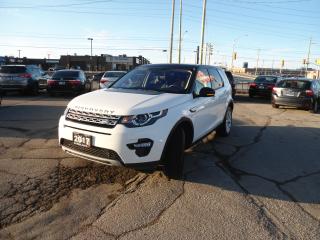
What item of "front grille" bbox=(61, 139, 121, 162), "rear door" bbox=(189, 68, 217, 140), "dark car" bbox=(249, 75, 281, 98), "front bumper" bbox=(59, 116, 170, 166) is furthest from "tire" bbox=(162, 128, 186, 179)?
"dark car" bbox=(249, 75, 281, 98)

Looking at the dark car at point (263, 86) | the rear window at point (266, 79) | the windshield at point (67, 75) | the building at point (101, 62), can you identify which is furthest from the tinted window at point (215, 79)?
the building at point (101, 62)

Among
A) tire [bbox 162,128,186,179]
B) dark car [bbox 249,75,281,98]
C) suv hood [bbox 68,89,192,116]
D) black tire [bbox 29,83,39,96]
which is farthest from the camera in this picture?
dark car [bbox 249,75,281,98]

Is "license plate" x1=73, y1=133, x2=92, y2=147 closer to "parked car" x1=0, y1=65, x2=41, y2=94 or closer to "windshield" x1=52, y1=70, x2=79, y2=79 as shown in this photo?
"windshield" x1=52, y1=70, x2=79, y2=79

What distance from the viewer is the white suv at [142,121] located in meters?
4.35

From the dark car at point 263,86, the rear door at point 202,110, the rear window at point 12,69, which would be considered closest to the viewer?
the rear door at point 202,110

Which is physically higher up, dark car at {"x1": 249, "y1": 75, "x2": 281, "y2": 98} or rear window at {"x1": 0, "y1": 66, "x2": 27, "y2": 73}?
rear window at {"x1": 0, "y1": 66, "x2": 27, "y2": 73}

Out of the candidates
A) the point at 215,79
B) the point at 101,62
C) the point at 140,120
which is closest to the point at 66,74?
A: the point at 215,79

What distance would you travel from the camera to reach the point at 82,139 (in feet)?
14.9

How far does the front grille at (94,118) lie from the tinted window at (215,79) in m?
3.08

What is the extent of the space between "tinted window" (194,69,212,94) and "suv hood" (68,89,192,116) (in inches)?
16.4

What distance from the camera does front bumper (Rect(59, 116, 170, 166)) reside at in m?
4.30

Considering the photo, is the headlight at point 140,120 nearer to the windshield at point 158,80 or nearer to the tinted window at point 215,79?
the windshield at point 158,80

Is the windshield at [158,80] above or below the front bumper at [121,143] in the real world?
above

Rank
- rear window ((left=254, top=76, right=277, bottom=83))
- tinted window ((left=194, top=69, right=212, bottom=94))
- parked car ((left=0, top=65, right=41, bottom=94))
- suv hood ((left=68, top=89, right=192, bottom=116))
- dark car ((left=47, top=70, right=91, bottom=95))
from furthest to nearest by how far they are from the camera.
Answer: rear window ((left=254, top=76, right=277, bottom=83)), dark car ((left=47, top=70, right=91, bottom=95)), parked car ((left=0, top=65, right=41, bottom=94)), tinted window ((left=194, top=69, right=212, bottom=94)), suv hood ((left=68, top=89, right=192, bottom=116))
